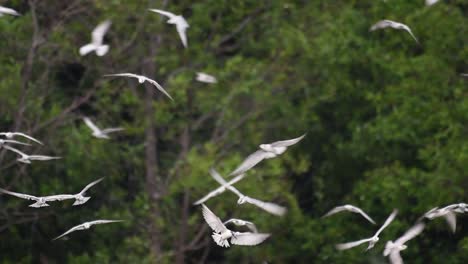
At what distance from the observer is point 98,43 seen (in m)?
13.7

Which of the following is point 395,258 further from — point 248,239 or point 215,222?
point 215,222

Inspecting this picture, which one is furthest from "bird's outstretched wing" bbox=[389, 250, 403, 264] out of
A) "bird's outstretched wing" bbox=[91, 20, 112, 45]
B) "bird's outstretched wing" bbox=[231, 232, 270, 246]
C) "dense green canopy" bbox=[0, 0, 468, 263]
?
"dense green canopy" bbox=[0, 0, 468, 263]

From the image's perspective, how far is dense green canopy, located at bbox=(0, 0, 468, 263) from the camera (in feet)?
52.1

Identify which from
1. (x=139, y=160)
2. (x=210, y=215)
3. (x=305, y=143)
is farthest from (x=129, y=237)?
(x=210, y=215)

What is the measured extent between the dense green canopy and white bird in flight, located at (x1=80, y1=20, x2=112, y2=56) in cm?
70

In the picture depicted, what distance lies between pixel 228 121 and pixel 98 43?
3.59 m

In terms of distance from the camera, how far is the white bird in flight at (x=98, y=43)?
1327cm

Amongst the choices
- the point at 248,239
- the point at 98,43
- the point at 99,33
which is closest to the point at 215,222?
the point at 248,239

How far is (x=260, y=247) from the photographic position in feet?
54.7

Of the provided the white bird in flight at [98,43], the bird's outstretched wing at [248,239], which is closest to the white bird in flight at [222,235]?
the bird's outstretched wing at [248,239]

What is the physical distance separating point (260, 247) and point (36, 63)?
12.2ft

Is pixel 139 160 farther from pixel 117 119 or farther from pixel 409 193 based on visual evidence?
pixel 409 193

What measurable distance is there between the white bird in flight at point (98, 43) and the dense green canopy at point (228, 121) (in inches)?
27.4

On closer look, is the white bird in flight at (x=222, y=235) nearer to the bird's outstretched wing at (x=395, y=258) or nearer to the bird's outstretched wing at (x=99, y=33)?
the bird's outstretched wing at (x=395, y=258)
